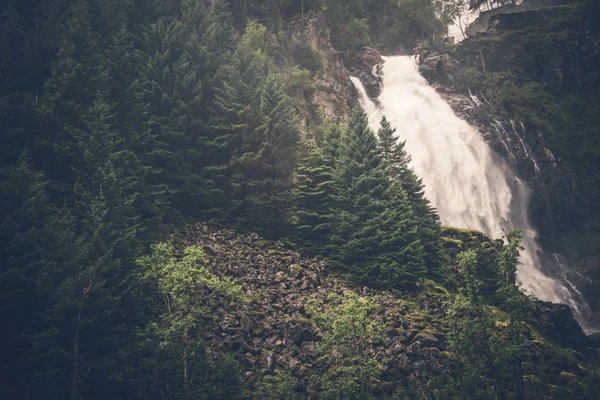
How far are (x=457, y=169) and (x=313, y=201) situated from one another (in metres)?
30.7

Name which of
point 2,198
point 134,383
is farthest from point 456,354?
point 2,198

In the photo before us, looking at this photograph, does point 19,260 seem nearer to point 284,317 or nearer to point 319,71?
point 284,317

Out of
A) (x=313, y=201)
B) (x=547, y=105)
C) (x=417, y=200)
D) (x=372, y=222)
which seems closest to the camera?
(x=372, y=222)

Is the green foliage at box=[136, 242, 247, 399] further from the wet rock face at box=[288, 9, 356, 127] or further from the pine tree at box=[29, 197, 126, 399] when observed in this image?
the wet rock face at box=[288, 9, 356, 127]

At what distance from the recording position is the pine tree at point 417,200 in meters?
49.6

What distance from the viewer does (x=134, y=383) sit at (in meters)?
33.6

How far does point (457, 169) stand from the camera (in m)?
74.6

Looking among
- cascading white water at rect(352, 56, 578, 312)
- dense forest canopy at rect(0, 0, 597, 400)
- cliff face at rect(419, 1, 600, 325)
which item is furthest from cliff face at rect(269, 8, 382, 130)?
cliff face at rect(419, 1, 600, 325)

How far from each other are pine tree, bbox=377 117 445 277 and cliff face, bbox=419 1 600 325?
1026 inches

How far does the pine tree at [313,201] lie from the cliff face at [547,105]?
35519mm

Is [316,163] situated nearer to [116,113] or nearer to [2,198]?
[116,113]

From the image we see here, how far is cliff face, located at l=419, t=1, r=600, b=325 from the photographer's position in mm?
72706

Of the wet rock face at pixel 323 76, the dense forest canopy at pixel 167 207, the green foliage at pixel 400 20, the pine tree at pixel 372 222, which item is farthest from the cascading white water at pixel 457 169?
the pine tree at pixel 372 222

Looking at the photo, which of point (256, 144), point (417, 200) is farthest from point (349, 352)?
point (256, 144)
